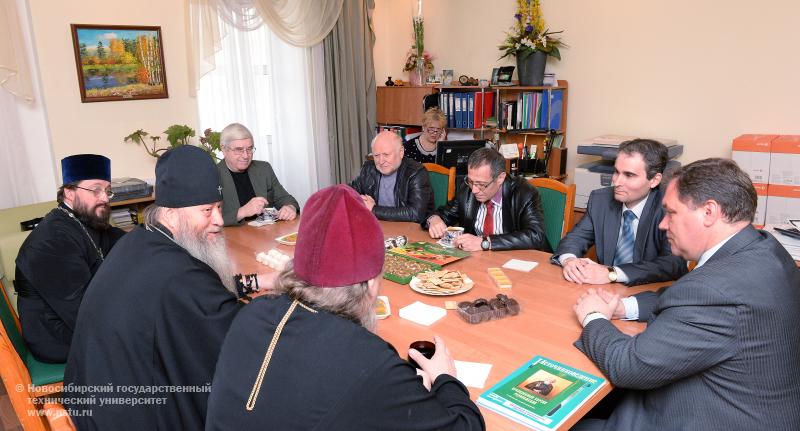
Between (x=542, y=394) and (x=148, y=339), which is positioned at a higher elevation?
(x=148, y=339)

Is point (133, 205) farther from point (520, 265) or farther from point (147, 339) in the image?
point (520, 265)

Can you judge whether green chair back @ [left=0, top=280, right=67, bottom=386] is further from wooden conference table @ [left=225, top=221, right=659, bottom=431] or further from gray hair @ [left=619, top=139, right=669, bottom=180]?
gray hair @ [left=619, top=139, right=669, bottom=180]

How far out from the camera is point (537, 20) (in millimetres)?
4957

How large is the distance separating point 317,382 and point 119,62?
4415 mm

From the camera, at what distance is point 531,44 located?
487 centimetres

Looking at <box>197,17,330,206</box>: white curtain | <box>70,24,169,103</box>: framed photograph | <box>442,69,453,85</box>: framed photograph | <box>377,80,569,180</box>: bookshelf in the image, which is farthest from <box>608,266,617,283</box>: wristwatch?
<box>70,24,169,103</box>: framed photograph

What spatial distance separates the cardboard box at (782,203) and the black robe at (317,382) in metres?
3.53

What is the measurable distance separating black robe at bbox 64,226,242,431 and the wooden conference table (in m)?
0.62

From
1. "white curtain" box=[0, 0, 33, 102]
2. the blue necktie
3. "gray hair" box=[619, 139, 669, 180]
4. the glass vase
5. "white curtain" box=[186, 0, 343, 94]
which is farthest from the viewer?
the glass vase

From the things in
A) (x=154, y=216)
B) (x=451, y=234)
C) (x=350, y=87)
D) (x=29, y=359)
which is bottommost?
(x=29, y=359)

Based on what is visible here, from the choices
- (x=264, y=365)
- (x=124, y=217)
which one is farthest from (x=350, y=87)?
(x=264, y=365)

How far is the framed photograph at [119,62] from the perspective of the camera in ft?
14.4

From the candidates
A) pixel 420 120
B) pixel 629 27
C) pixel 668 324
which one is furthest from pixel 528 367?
pixel 420 120

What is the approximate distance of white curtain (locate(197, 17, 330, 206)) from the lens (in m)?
5.12
